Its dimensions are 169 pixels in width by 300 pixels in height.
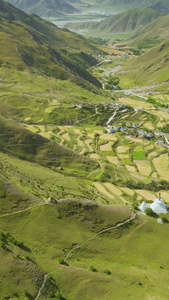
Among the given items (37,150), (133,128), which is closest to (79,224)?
(37,150)

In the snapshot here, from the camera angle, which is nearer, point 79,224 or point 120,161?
point 79,224

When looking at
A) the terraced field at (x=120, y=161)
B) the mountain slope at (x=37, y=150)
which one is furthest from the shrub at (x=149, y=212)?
the mountain slope at (x=37, y=150)

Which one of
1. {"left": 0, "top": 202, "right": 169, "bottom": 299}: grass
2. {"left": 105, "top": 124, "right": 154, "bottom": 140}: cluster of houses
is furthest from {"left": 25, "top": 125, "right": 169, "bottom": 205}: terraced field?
{"left": 0, "top": 202, "right": 169, "bottom": 299}: grass

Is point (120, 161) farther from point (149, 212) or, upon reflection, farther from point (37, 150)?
point (149, 212)

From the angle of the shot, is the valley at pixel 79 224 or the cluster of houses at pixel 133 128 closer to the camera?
the valley at pixel 79 224

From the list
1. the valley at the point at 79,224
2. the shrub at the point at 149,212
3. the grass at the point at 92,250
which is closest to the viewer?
the valley at the point at 79,224

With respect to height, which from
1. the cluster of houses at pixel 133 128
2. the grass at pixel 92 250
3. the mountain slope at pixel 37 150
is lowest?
the cluster of houses at pixel 133 128

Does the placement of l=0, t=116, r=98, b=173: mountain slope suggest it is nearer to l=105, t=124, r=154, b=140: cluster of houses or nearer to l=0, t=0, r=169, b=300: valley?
l=0, t=0, r=169, b=300: valley

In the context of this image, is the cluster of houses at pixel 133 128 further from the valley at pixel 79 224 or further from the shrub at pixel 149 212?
the shrub at pixel 149 212

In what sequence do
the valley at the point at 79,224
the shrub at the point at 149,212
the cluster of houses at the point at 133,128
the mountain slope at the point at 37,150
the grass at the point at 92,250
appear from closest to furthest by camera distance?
the valley at the point at 79,224, the grass at the point at 92,250, the shrub at the point at 149,212, the mountain slope at the point at 37,150, the cluster of houses at the point at 133,128

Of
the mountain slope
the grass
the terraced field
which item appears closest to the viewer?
the grass

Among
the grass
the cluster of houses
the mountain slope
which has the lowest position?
the cluster of houses

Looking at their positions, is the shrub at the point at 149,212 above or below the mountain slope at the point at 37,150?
above
